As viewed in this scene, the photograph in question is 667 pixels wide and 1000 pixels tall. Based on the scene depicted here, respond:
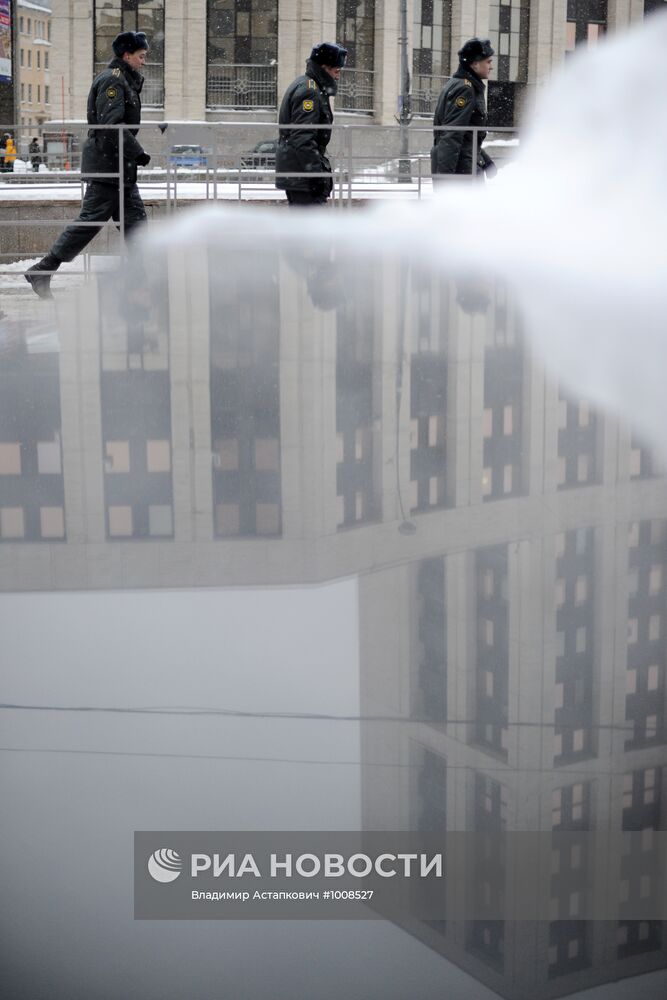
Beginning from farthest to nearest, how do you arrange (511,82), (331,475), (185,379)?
(511,82) → (185,379) → (331,475)

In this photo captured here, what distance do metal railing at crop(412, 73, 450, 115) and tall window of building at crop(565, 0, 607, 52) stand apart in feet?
22.9

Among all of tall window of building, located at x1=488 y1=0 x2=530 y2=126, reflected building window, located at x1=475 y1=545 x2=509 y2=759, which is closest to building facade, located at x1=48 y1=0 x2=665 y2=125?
tall window of building, located at x1=488 y1=0 x2=530 y2=126

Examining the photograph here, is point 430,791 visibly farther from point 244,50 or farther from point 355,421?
point 244,50

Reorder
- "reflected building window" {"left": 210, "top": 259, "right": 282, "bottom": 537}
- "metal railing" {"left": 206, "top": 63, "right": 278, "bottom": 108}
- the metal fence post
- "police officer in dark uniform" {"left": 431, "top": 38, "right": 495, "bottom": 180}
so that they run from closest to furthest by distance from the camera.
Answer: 1. "reflected building window" {"left": 210, "top": 259, "right": 282, "bottom": 537}
2. the metal fence post
3. "police officer in dark uniform" {"left": 431, "top": 38, "right": 495, "bottom": 180}
4. "metal railing" {"left": 206, "top": 63, "right": 278, "bottom": 108}

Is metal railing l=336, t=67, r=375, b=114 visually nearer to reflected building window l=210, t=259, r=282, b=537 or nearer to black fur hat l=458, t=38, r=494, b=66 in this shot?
black fur hat l=458, t=38, r=494, b=66

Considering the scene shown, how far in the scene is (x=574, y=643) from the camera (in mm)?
2230

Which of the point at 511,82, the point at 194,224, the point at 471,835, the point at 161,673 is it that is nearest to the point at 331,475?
the point at 161,673

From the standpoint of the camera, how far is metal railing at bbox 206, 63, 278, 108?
48156 millimetres

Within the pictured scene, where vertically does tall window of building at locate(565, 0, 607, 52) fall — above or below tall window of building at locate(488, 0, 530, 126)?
above

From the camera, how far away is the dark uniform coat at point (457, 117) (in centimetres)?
1330

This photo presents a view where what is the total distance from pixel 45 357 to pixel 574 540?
10.7 ft

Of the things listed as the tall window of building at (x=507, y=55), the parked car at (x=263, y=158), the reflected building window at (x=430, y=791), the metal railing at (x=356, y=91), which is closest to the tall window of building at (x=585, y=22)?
the tall window of building at (x=507, y=55)

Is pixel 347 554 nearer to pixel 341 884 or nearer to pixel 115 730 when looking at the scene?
pixel 115 730

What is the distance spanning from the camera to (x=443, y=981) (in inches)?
55.9
